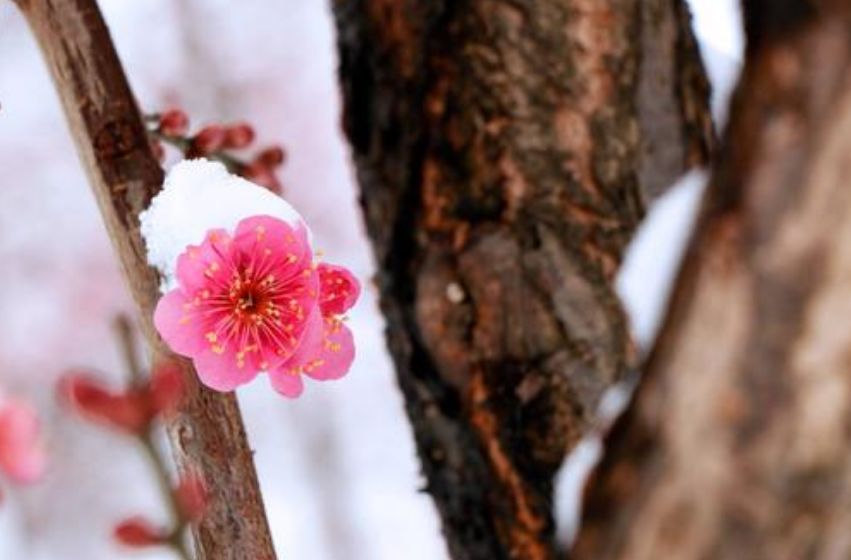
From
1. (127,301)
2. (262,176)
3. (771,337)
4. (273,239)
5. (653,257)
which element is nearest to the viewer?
(771,337)

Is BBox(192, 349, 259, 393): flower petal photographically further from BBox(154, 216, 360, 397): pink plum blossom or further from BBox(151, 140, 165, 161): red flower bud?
BBox(151, 140, 165, 161): red flower bud

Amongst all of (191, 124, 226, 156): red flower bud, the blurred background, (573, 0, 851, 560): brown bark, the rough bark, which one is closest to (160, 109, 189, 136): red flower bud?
(191, 124, 226, 156): red flower bud

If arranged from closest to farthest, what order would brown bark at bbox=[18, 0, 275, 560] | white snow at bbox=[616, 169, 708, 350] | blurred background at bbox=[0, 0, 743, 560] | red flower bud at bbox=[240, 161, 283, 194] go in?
white snow at bbox=[616, 169, 708, 350]
brown bark at bbox=[18, 0, 275, 560]
red flower bud at bbox=[240, 161, 283, 194]
blurred background at bbox=[0, 0, 743, 560]

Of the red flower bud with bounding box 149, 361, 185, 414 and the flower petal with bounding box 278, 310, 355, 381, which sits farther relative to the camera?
the flower petal with bounding box 278, 310, 355, 381

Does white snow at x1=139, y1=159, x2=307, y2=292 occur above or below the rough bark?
above

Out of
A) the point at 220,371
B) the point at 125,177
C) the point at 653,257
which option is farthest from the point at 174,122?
the point at 653,257

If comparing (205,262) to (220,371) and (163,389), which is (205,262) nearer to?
(220,371)
